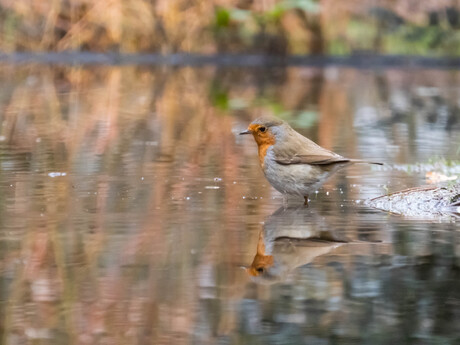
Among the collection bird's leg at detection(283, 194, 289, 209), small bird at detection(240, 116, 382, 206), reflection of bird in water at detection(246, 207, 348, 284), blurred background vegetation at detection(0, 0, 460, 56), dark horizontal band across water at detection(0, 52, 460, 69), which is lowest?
reflection of bird in water at detection(246, 207, 348, 284)

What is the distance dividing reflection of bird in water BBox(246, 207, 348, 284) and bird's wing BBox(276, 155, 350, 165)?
0.35 metres

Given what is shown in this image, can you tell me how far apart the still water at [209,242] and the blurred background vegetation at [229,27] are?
37.4ft

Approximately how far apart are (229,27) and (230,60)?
745 mm

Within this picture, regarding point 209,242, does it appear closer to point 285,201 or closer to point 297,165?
point 297,165

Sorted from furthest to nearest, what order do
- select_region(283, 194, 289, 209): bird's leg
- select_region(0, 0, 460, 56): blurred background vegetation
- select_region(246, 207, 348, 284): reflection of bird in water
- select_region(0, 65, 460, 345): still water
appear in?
select_region(0, 0, 460, 56): blurred background vegetation
select_region(283, 194, 289, 209): bird's leg
select_region(246, 207, 348, 284): reflection of bird in water
select_region(0, 65, 460, 345): still water

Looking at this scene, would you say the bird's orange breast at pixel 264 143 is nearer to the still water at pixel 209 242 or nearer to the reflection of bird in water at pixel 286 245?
the still water at pixel 209 242

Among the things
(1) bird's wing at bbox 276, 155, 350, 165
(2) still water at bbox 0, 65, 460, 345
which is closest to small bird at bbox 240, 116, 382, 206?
(1) bird's wing at bbox 276, 155, 350, 165

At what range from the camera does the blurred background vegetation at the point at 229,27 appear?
934 inches

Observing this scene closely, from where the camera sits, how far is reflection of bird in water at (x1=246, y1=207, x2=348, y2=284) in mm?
4973

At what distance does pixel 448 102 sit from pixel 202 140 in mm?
5883

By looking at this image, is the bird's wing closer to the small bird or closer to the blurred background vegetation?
the small bird

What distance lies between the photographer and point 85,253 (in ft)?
17.6

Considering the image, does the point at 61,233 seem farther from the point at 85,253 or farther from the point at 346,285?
the point at 346,285

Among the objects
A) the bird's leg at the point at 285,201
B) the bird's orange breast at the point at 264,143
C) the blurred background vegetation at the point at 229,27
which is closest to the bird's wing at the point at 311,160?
the bird's orange breast at the point at 264,143
